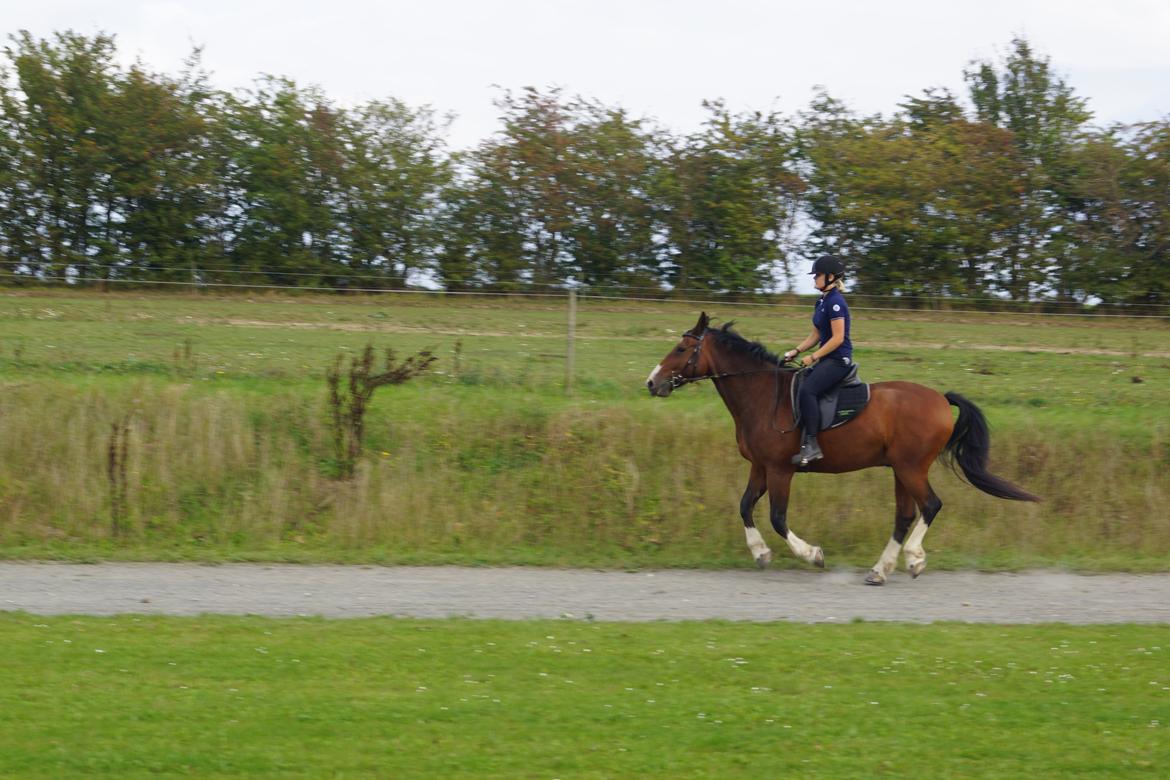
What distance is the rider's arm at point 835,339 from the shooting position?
12.3 meters

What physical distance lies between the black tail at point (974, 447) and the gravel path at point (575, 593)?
0.96 meters

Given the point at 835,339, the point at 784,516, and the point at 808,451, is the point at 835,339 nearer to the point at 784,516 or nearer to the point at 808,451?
the point at 808,451

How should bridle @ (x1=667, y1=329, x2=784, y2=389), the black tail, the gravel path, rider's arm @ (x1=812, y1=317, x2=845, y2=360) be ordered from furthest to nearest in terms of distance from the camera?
bridle @ (x1=667, y1=329, x2=784, y2=389)
the black tail
rider's arm @ (x1=812, y1=317, x2=845, y2=360)
the gravel path

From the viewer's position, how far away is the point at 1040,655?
873 centimetres

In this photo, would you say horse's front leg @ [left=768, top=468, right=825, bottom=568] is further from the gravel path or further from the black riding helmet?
the black riding helmet

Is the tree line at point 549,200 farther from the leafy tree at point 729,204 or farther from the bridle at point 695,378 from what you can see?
the bridle at point 695,378

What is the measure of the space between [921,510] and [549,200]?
18.5 metres

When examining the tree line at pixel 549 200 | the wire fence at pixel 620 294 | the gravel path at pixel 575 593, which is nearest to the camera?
the gravel path at pixel 575 593

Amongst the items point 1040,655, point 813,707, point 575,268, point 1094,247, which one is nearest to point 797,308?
point 575,268

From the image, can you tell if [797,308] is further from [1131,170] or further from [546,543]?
[1131,170]

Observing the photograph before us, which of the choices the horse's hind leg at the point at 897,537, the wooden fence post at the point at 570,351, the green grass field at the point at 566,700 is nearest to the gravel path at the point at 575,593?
the horse's hind leg at the point at 897,537

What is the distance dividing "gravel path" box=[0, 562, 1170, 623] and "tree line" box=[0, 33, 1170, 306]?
15989 mm

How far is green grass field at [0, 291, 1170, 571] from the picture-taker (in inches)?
543

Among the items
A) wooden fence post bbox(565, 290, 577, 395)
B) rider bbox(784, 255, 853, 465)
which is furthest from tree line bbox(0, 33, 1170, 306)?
rider bbox(784, 255, 853, 465)
